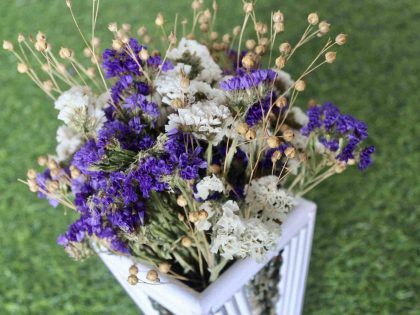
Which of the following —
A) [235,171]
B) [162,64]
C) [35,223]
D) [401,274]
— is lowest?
[401,274]

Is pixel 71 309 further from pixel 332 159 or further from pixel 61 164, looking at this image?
pixel 332 159

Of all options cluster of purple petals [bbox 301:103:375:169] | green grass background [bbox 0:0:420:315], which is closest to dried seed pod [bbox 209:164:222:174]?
cluster of purple petals [bbox 301:103:375:169]

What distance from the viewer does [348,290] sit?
90 cm

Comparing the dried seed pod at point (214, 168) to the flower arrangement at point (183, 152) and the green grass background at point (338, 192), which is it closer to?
the flower arrangement at point (183, 152)

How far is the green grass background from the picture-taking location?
3.00ft

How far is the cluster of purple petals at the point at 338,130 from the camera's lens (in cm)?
53

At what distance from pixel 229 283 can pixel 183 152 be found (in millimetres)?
174

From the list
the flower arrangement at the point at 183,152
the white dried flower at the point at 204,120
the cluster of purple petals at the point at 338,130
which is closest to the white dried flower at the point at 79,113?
the flower arrangement at the point at 183,152

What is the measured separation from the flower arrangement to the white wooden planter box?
0.02 m

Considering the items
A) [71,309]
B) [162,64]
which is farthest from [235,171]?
[71,309]

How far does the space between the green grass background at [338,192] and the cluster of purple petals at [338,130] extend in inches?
16.9

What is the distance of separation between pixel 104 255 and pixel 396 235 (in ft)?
1.97

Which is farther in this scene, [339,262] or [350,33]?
[350,33]

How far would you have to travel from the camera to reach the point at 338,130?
1.76ft
